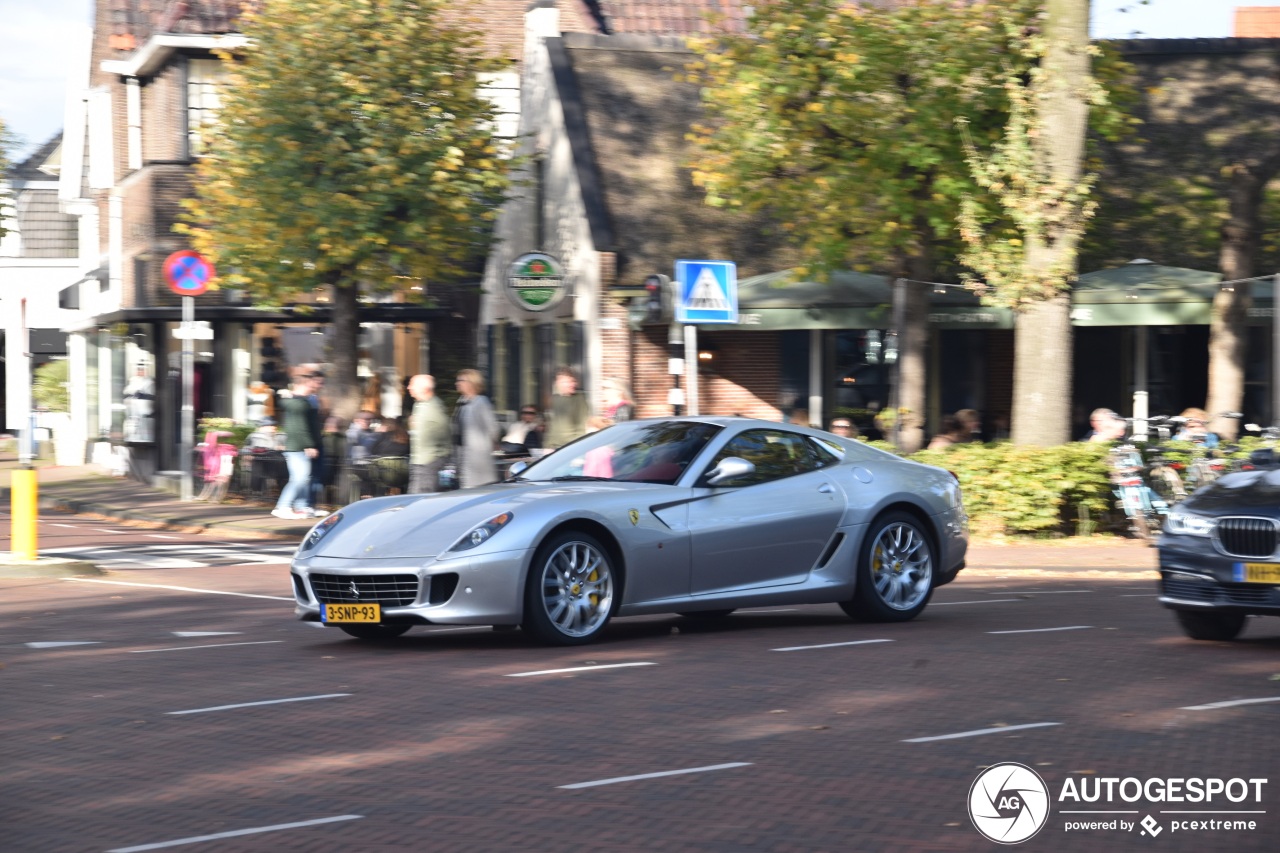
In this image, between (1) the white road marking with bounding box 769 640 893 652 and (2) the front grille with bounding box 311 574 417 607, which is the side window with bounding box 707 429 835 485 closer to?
(1) the white road marking with bounding box 769 640 893 652

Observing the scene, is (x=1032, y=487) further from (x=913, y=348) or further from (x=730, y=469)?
Answer: (x=730, y=469)

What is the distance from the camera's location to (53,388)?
4544 centimetres

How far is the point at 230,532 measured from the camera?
22.8 meters

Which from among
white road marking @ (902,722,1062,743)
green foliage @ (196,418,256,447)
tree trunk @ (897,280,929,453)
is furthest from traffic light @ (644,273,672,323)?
green foliage @ (196,418,256,447)

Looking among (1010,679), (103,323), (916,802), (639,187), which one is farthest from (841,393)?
(916,802)

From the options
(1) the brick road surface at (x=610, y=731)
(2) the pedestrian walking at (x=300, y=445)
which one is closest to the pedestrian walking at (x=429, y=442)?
(2) the pedestrian walking at (x=300, y=445)

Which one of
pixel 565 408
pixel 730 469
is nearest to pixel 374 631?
pixel 730 469

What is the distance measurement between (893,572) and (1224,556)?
2.21 m

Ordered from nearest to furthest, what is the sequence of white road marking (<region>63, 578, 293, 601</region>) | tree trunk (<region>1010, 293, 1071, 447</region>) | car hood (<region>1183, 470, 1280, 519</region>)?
1. car hood (<region>1183, 470, 1280, 519</region>)
2. white road marking (<region>63, 578, 293, 601</region>)
3. tree trunk (<region>1010, 293, 1071, 447</region>)

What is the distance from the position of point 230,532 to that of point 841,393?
10.6 meters

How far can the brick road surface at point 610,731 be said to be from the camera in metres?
5.99

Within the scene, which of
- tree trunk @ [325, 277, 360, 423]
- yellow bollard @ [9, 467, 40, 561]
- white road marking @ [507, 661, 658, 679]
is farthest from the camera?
tree trunk @ [325, 277, 360, 423]

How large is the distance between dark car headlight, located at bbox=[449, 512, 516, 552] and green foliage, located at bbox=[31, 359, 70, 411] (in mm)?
36794

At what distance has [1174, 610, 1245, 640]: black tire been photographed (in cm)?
1097
